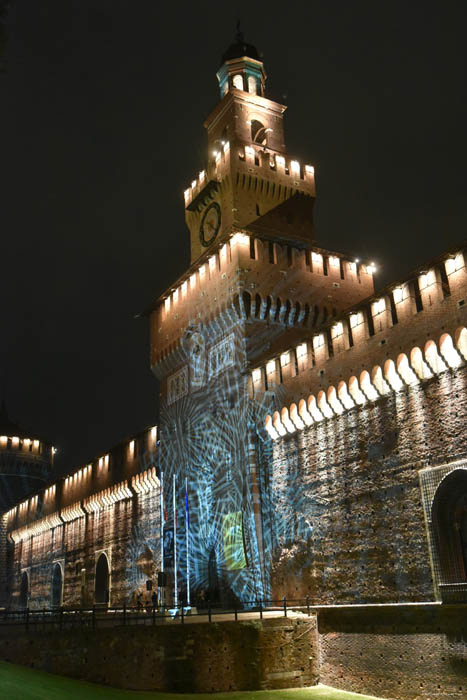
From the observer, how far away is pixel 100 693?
50.8 feet

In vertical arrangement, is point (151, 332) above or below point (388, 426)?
above

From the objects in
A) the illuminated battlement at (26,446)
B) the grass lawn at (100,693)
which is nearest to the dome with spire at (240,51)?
the grass lawn at (100,693)

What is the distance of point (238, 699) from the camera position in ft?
48.9

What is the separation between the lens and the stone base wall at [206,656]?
1584 cm

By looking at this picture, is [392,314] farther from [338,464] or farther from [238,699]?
[238,699]

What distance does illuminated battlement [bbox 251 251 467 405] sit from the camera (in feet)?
52.9

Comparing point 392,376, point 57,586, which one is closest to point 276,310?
point 392,376

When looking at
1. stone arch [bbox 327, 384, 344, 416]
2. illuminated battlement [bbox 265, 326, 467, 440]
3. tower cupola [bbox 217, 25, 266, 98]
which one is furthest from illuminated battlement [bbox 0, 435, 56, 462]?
stone arch [bbox 327, 384, 344, 416]

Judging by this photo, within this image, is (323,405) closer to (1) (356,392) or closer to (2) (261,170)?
(1) (356,392)

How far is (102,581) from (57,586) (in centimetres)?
806

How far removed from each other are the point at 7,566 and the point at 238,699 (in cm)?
4356

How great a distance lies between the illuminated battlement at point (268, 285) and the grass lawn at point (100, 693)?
13556 millimetres

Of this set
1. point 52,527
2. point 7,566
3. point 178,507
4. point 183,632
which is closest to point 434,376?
point 183,632

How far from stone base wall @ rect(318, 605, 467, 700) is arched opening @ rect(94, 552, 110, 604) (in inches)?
810
